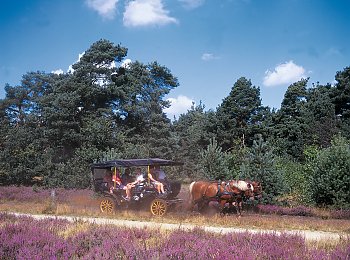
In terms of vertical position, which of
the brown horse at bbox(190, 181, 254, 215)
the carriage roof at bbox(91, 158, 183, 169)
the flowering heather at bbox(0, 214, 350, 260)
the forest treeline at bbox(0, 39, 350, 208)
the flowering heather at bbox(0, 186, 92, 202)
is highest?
the forest treeline at bbox(0, 39, 350, 208)

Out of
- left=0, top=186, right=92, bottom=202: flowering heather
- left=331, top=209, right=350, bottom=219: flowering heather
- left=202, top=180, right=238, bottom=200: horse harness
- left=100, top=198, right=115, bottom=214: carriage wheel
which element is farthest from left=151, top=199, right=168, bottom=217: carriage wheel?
left=0, top=186, right=92, bottom=202: flowering heather

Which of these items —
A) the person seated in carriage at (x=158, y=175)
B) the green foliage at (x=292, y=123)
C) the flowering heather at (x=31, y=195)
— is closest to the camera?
the person seated in carriage at (x=158, y=175)

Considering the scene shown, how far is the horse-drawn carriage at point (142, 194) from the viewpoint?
54.0 ft

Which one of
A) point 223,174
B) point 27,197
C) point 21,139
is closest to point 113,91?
point 21,139

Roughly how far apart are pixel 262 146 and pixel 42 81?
185 ft

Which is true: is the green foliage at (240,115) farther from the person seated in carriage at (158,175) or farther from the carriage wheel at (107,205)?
the carriage wheel at (107,205)

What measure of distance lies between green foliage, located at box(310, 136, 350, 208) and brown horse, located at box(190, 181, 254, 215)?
4.26m

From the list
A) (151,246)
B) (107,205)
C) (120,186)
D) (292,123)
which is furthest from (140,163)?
(292,123)

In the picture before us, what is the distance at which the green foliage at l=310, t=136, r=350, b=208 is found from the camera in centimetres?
1753

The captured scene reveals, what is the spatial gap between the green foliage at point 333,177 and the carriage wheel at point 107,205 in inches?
385

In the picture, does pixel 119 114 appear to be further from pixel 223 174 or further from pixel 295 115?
pixel 223 174

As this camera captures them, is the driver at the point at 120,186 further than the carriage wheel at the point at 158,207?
Yes

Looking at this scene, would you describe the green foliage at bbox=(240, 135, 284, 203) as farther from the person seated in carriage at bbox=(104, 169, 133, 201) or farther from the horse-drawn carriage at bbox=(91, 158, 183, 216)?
the person seated in carriage at bbox=(104, 169, 133, 201)

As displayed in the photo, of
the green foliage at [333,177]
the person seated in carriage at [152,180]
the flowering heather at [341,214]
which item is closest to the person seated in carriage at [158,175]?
the person seated in carriage at [152,180]
